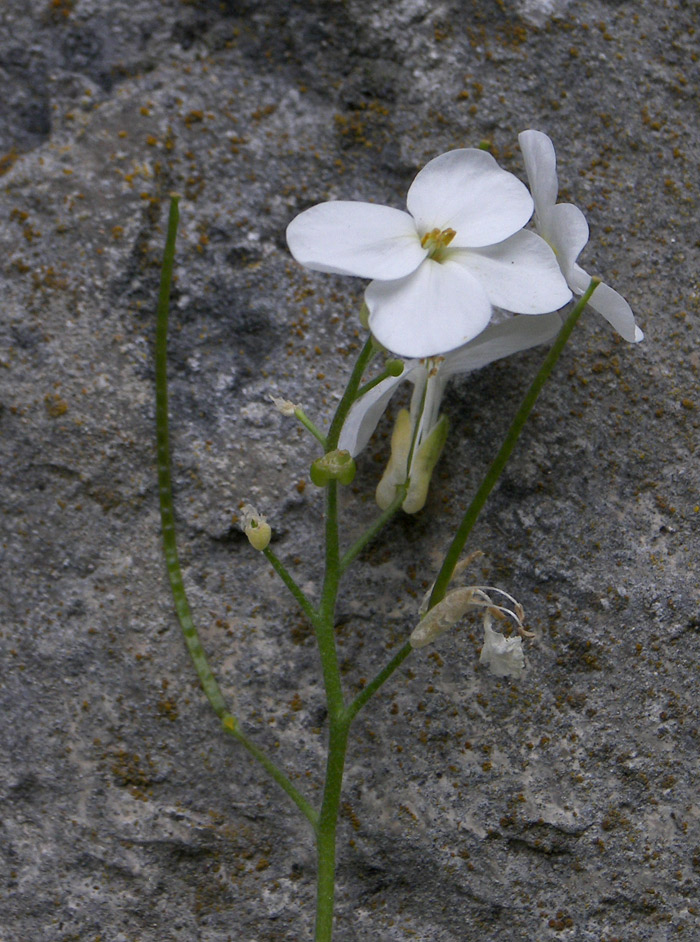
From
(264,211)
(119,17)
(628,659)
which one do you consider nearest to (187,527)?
(264,211)

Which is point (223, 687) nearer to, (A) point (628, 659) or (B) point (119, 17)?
(A) point (628, 659)

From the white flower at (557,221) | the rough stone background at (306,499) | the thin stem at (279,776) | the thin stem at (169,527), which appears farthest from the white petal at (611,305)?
the thin stem at (279,776)

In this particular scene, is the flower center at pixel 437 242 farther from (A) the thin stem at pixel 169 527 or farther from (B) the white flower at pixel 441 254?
(A) the thin stem at pixel 169 527

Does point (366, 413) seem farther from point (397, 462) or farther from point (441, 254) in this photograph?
point (441, 254)

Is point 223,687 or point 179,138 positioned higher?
point 179,138

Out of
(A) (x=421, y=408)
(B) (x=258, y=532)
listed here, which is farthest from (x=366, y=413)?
(B) (x=258, y=532)

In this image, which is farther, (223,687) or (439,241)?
(223,687)
